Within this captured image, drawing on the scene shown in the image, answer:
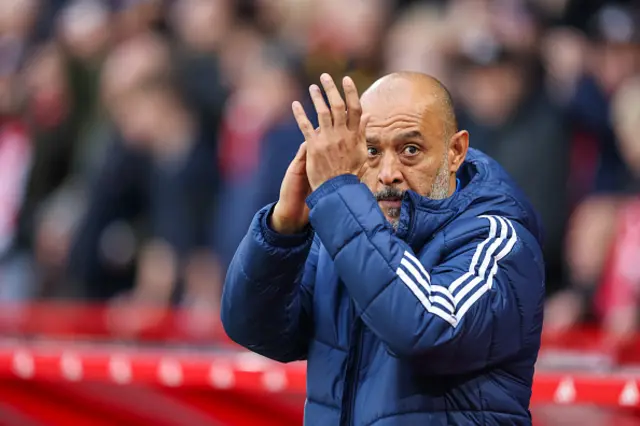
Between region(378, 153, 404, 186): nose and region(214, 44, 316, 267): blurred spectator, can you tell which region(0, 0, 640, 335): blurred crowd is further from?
region(378, 153, 404, 186): nose

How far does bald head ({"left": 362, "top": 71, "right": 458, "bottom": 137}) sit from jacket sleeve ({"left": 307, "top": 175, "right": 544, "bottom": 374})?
11.9 inches

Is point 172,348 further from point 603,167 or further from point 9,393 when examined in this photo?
point 603,167

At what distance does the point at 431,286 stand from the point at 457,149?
51 cm

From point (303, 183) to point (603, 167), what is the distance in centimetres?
303

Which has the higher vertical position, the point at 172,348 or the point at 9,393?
the point at 172,348

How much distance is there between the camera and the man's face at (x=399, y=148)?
8.63ft

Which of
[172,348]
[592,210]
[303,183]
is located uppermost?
[592,210]

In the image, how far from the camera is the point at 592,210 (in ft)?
17.0

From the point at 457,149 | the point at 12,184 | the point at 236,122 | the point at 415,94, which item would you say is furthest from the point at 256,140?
the point at 415,94

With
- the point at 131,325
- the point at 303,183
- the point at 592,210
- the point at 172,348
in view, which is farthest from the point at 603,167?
the point at 303,183

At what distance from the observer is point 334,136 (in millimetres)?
2406

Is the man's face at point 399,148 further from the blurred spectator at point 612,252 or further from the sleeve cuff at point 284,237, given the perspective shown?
the blurred spectator at point 612,252

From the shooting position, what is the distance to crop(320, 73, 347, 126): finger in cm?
238

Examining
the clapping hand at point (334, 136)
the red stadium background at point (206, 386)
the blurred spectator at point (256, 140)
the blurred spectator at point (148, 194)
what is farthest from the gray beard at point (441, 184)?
the blurred spectator at point (148, 194)
